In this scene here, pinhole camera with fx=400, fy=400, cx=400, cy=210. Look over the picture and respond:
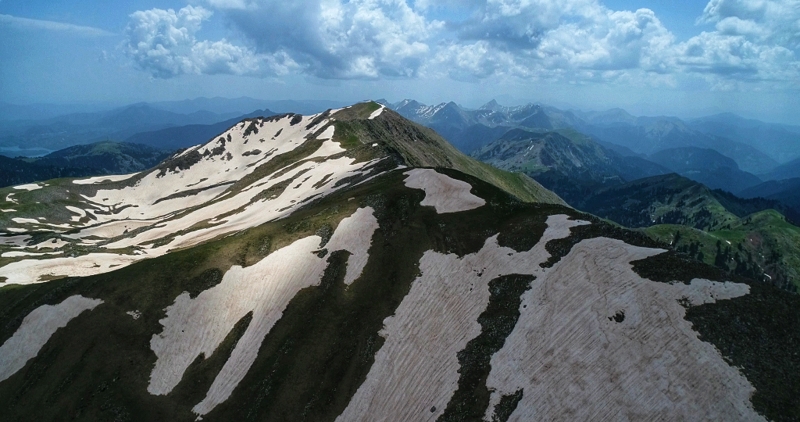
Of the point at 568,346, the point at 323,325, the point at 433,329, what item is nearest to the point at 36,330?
the point at 323,325

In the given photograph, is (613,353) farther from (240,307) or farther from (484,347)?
(240,307)

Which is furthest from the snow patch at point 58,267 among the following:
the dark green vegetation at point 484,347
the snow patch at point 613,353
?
the snow patch at point 613,353

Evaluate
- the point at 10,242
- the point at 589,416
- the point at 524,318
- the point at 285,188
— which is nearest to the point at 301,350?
the point at 524,318

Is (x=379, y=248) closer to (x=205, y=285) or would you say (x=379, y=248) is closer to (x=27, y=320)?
(x=205, y=285)

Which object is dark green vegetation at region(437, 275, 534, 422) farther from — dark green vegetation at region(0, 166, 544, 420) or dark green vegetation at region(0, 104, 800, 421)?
dark green vegetation at region(0, 166, 544, 420)

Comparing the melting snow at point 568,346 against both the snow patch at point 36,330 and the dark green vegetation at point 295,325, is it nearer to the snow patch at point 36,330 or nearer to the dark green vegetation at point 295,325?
the dark green vegetation at point 295,325

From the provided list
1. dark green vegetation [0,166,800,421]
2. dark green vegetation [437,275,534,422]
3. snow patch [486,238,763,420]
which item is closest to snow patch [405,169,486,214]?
dark green vegetation [0,166,800,421]
